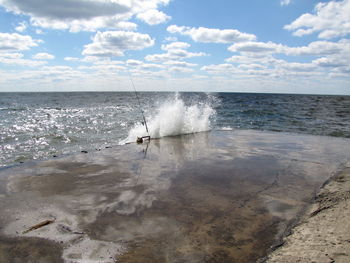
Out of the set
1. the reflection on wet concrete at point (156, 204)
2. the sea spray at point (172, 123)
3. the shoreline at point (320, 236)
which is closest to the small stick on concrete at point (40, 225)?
the reflection on wet concrete at point (156, 204)

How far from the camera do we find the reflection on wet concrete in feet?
10.6

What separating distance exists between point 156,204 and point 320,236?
2412 millimetres

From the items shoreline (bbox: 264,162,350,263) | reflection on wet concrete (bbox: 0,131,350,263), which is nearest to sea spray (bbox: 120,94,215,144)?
reflection on wet concrete (bbox: 0,131,350,263)

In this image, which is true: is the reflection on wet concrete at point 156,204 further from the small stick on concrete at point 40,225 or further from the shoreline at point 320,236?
the shoreline at point 320,236

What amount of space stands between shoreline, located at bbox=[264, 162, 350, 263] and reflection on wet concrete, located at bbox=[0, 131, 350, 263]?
0.19 metres

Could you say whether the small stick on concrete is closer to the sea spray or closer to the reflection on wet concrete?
the reflection on wet concrete

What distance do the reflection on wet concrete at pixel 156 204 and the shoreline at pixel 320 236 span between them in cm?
19

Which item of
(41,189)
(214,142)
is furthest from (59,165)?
(214,142)

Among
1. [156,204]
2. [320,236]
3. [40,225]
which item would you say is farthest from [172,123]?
[320,236]

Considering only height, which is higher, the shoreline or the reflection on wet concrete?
the shoreline

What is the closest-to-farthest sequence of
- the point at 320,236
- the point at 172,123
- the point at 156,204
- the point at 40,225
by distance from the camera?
the point at 320,236 < the point at 40,225 < the point at 156,204 < the point at 172,123

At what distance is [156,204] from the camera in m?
4.48

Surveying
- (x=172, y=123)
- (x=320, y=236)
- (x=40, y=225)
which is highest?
(x=172, y=123)

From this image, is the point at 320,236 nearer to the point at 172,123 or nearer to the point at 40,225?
the point at 40,225
